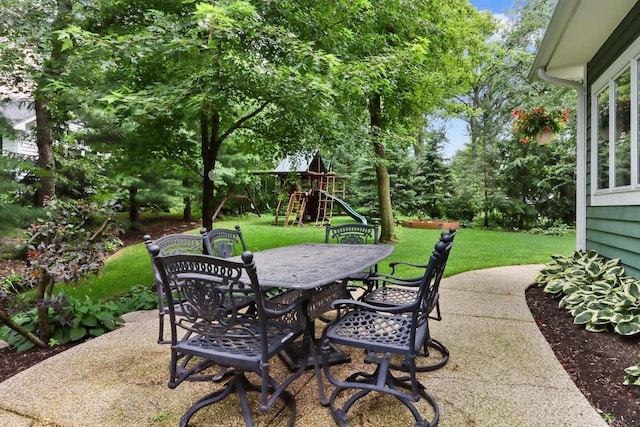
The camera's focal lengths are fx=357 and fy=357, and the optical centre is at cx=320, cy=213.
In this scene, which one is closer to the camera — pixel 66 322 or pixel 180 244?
pixel 180 244

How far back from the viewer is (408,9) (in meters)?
7.27

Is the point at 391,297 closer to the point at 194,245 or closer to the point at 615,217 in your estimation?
the point at 194,245

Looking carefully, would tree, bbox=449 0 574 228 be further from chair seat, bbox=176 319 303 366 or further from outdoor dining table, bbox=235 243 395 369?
chair seat, bbox=176 319 303 366

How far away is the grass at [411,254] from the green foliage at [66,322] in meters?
0.89

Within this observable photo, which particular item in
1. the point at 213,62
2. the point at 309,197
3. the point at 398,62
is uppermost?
the point at 398,62

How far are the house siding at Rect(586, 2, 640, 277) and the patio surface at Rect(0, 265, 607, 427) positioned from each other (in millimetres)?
1360

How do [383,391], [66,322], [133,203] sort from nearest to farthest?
[383,391]
[66,322]
[133,203]

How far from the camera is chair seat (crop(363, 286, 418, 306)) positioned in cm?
256

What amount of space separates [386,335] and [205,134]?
4.68 meters

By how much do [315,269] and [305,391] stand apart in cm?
74

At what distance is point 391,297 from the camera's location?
2.69m

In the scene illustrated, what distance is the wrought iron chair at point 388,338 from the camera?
5.73ft

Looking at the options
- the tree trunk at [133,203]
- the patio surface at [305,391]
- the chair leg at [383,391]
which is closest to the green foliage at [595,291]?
the patio surface at [305,391]

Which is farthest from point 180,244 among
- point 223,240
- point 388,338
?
point 388,338
